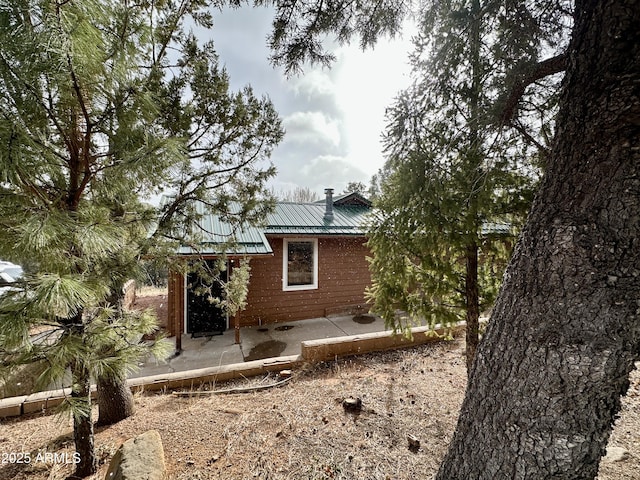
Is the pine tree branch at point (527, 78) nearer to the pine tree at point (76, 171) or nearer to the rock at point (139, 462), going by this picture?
the pine tree at point (76, 171)

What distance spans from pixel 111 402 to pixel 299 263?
533 cm

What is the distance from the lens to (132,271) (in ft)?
6.96

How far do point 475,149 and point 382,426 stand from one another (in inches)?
117

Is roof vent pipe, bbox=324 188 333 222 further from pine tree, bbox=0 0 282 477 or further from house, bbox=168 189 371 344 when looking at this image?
pine tree, bbox=0 0 282 477

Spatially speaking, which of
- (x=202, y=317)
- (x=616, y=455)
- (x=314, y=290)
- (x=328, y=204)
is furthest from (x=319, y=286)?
(x=616, y=455)

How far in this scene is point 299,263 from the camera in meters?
7.89

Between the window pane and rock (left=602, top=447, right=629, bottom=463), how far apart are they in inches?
252

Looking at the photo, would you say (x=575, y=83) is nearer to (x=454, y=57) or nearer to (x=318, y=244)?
(x=454, y=57)

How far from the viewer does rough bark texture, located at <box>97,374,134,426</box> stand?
9.77 feet

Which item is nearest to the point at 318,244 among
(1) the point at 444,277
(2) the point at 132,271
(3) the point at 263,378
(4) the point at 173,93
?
(3) the point at 263,378

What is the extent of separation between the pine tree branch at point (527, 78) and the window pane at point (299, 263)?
6075 mm

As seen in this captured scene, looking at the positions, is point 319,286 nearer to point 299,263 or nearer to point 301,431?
point 299,263

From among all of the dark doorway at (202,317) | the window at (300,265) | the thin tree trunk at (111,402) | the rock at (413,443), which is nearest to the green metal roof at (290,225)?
the window at (300,265)

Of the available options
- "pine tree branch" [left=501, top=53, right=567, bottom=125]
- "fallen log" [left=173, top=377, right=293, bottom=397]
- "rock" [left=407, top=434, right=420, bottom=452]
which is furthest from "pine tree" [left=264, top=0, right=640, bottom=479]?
"fallen log" [left=173, top=377, right=293, bottom=397]
